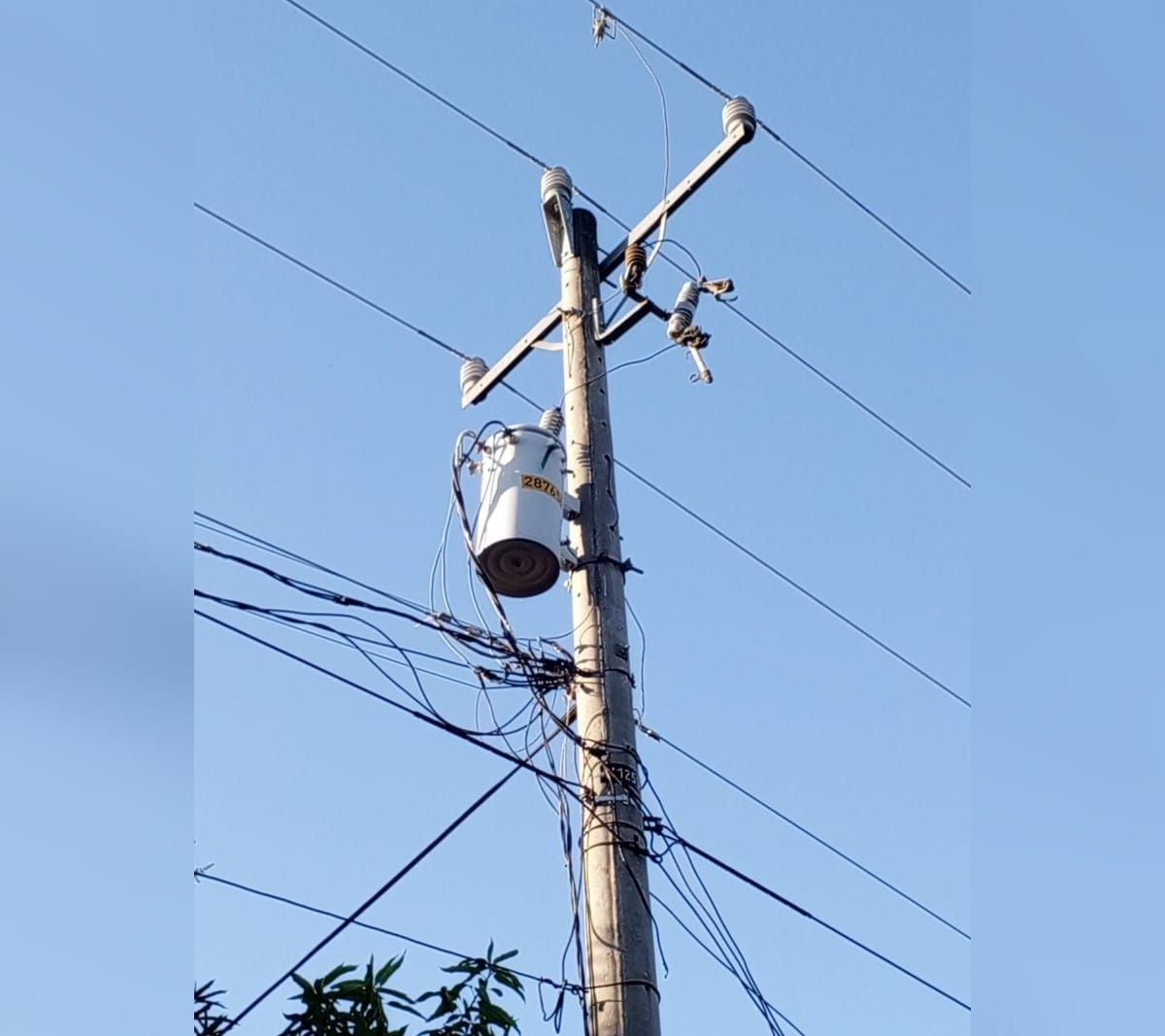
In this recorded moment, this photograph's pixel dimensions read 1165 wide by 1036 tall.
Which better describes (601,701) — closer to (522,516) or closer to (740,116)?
(522,516)

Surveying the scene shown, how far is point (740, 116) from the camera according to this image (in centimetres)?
722

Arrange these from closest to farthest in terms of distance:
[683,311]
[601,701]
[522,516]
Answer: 1. [601,701]
2. [522,516]
3. [683,311]

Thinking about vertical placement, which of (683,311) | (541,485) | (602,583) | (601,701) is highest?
(683,311)

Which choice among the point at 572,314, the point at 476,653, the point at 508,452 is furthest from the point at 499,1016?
the point at 572,314

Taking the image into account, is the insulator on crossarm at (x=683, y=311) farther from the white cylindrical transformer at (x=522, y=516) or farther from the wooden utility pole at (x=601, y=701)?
the white cylindrical transformer at (x=522, y=516)

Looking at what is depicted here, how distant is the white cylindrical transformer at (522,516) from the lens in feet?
21.2

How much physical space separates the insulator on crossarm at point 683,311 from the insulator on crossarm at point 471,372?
1.12 metres

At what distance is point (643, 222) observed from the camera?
7520 mm

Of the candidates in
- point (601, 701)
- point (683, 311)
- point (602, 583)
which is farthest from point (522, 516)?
point (683, 311)

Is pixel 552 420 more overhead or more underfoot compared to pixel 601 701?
more overhead

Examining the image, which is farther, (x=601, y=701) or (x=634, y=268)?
(x=634, y=268)

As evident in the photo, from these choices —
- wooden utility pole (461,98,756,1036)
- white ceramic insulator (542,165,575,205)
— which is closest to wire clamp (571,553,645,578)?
wooden utility pole (461,98,756,1036)

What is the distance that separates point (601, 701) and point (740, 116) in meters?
2.61

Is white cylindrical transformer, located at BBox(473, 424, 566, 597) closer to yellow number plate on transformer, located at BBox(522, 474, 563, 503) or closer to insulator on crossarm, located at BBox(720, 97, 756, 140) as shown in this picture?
yellow number plate on transformer, located at BBox(522, 474, 563, 503)
